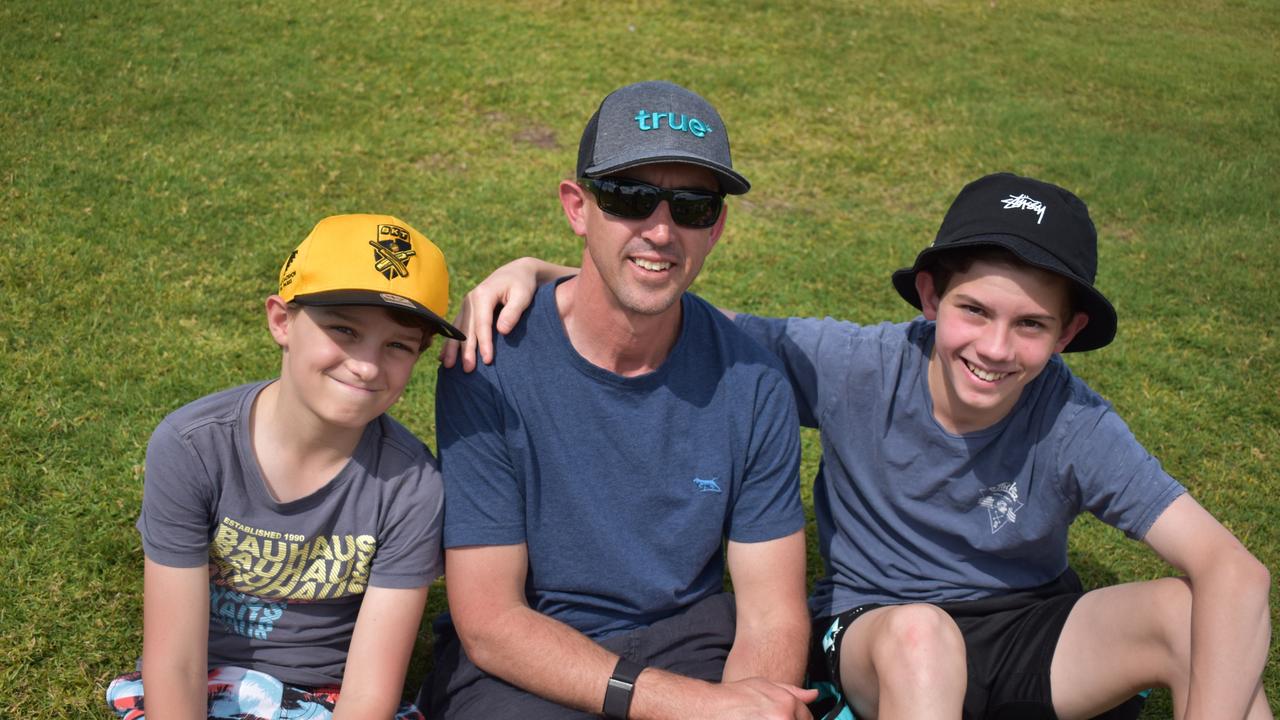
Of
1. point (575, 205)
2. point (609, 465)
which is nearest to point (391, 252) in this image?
point (575, 205)

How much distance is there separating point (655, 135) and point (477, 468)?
1.06 metres

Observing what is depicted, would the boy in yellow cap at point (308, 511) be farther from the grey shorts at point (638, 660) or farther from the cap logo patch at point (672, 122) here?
the cap logo patch at point (672, 122)

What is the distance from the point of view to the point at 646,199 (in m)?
3.22

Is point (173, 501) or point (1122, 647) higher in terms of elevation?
point (173, 501)

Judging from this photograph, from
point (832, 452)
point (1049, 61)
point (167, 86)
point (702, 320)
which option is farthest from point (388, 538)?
point (1049, 61)

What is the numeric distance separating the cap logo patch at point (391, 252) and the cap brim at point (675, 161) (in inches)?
21.5

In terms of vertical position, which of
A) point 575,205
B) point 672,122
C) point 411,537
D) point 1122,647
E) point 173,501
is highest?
point 672,122

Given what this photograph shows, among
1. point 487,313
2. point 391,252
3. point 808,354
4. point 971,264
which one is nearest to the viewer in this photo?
point 391,252

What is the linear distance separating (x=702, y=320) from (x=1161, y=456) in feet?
11.6

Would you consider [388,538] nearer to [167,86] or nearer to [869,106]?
[167,86]

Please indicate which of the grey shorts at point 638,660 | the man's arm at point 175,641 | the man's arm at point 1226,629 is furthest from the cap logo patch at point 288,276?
the man's arm at point 1226,629

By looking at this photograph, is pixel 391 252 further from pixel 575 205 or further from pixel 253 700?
pixel 253 700

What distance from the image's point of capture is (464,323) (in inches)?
132

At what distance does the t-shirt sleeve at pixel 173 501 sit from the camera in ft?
9.96
